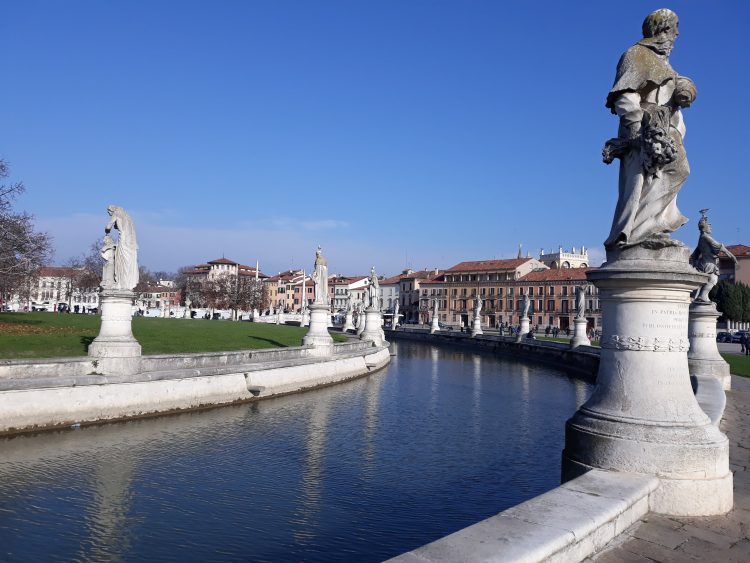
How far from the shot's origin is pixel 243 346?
2569 centimetres

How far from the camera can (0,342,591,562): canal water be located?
7.48 meters

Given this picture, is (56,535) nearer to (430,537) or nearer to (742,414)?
(430,537)

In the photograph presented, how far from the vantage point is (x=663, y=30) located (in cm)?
627

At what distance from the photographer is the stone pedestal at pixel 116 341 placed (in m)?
14.9

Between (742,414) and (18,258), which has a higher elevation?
(18,258)

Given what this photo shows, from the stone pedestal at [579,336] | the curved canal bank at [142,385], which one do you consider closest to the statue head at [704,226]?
the curved canal bank at [142,385]

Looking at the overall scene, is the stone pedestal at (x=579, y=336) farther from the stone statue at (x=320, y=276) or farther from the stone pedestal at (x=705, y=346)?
the stone pedestal at (x=705, y=346)

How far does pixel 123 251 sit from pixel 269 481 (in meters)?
8.68

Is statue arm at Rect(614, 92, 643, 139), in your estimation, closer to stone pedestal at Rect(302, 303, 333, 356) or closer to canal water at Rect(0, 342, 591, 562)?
canal water at Rect(0, 342, 591, 562)

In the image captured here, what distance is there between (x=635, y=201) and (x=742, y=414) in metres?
8.09

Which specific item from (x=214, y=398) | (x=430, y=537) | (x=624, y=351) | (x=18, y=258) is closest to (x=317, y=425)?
(x=214, y=398)

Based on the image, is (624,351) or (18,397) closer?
(624,351)

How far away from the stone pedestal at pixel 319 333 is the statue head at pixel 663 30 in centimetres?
1927

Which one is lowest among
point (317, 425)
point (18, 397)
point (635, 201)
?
point (317, 425)
